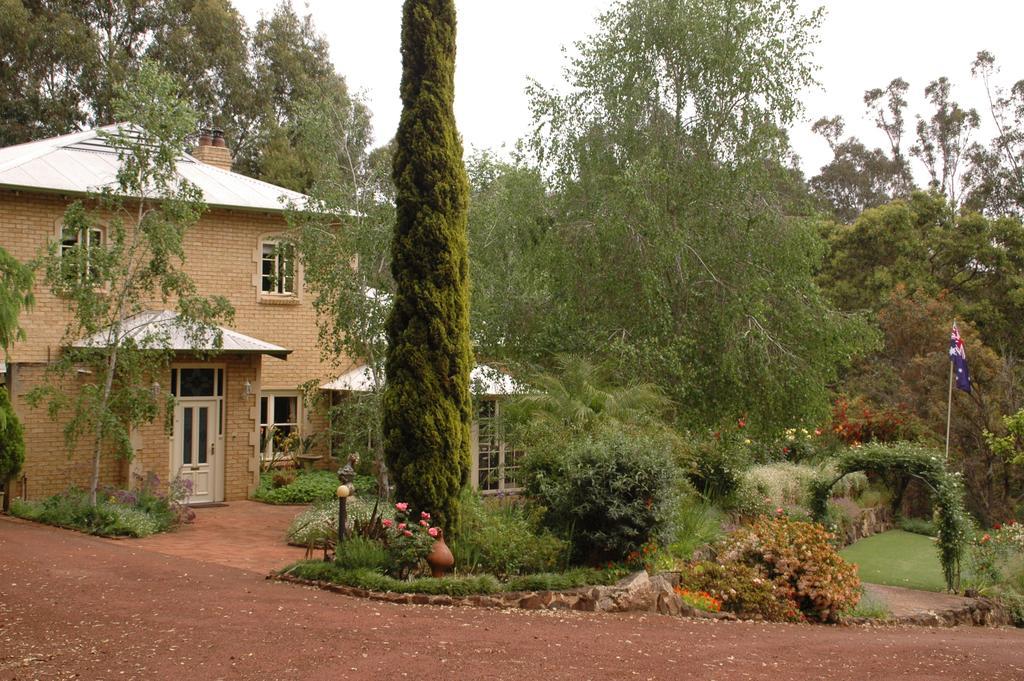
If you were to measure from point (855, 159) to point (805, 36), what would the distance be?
3034cm

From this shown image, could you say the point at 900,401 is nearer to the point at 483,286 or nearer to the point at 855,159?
the point at 483,286

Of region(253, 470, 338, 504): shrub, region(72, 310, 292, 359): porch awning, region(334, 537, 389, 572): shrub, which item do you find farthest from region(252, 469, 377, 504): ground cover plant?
region(334, 537, 389, 572): shrub

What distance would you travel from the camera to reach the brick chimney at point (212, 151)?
2416 centimetres

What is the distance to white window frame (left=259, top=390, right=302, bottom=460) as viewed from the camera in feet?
70.5

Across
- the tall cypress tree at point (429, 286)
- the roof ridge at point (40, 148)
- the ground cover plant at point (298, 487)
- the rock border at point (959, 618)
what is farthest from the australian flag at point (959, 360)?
the roof ridge at point (40, 148)

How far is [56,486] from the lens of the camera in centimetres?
1772

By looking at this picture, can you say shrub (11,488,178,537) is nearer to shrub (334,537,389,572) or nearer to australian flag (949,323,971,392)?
shrub (334,537,389,572)

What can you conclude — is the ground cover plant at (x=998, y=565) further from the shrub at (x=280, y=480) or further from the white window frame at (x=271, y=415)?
the white window frame at (x=271, y=415)

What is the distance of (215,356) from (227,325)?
5.47 ft

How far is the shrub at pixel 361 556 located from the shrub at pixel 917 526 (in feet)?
47.7

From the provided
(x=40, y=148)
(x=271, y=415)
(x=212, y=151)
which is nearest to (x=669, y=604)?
(x=271, y=415)

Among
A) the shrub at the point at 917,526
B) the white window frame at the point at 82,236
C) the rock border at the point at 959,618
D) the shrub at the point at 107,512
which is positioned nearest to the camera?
the rock border at the point at 959,618

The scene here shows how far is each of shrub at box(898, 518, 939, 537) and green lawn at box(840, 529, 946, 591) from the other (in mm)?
277

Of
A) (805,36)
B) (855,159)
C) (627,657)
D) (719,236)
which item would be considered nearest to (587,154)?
(719,236)
